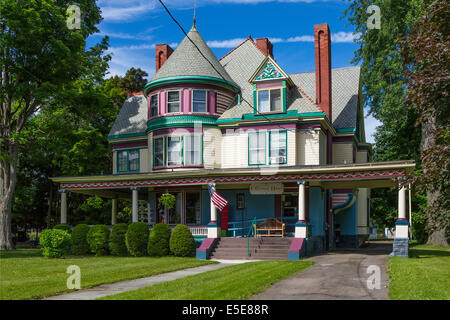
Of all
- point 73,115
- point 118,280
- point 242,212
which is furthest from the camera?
point 73,115

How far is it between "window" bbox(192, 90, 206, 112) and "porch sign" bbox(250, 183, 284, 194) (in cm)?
558

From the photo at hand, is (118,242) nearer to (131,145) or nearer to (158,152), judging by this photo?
(158,152)

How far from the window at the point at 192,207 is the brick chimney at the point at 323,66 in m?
9.27

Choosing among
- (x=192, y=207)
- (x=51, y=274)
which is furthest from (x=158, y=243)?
(x=51, y=274)

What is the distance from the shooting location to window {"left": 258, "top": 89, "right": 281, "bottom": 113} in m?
27.7

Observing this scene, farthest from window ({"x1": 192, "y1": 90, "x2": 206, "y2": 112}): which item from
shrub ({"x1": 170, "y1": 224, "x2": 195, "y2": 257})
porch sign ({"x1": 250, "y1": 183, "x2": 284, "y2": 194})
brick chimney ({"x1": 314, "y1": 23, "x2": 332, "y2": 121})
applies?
shrub ({"x1": 170, "y1": 224, "x2": 195, "y2": 257})

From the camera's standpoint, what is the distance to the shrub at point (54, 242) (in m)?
21.9

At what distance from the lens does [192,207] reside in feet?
95.6

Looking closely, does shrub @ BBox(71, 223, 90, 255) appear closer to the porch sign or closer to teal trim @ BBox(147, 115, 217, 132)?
teal trim @ BBox(147, 115, 217, 132)

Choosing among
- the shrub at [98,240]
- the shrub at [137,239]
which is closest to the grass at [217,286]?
the shrub at [137,239]

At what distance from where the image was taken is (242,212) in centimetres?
2805
